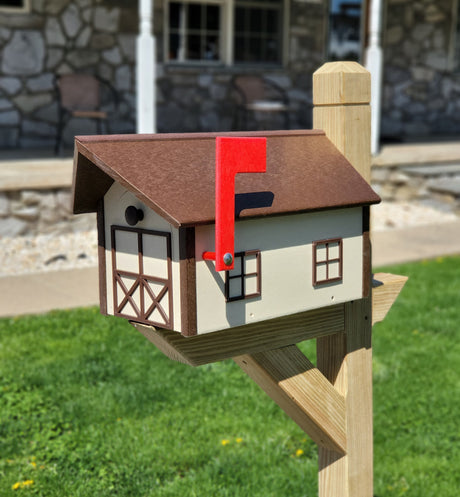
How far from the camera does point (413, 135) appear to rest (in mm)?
12602

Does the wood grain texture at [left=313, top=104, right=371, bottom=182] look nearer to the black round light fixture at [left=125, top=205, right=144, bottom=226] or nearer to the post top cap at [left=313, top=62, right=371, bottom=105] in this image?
the post top cap at [left=313, top=62, right=371, bottom=105]

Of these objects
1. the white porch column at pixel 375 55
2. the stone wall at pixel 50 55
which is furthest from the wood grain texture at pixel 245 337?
the stone wall at pixel 50 55

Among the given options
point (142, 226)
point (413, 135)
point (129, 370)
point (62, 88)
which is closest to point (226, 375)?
point (129, 370)

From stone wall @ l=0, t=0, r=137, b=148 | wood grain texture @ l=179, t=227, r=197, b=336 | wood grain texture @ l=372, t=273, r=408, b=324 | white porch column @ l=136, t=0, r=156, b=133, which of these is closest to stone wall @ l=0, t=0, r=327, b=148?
stone wall @ l=0, t=0, r=137, b=148

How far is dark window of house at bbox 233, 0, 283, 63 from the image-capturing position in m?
11.0

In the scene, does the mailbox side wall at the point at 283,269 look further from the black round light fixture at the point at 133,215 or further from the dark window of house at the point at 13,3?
the dark window of house at the point at 13,3

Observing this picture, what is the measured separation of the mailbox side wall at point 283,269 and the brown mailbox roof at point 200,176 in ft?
0.15

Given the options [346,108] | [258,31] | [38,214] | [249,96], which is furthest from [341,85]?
[258,31]

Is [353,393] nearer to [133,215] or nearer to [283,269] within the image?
[283,269]

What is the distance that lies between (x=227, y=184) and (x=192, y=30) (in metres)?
9.67

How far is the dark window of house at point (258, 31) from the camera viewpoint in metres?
11.0

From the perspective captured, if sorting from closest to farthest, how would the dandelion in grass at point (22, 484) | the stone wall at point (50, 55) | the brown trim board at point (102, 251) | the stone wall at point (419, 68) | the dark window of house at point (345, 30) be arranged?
the brown trim board at point (102, 251) → the dandelion in grass at point (22, 484) → the stone wall at point (50, 55) → the dark window of house at point (345, 30) → the stone wall at point (419, 68)

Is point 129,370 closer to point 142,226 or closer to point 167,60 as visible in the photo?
point 142,226

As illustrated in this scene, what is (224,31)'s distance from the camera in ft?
35.4
